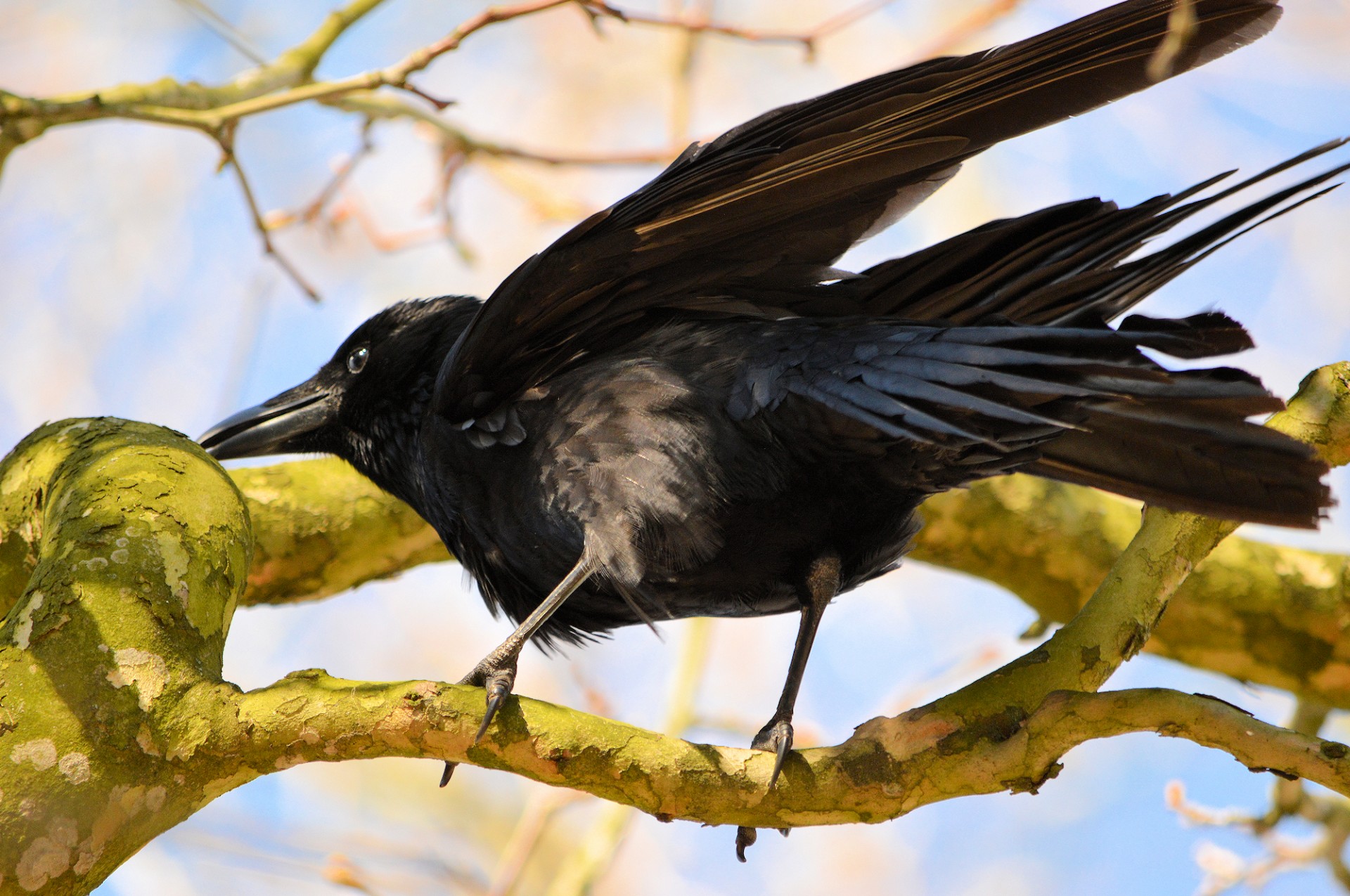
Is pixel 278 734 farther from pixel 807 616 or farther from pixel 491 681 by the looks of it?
pixel 807 616

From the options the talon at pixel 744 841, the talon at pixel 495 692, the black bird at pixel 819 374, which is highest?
the black bird at pixel 819 374

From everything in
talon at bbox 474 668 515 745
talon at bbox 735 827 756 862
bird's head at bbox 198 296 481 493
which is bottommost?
talon at bbox 735 827 756 862

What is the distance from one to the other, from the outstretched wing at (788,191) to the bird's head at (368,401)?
1.51 ft

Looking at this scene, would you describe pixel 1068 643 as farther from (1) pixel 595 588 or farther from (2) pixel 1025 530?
(2) pixel 1025 530

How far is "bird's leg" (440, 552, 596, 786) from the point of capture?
6.69 feet

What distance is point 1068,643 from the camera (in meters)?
2.37

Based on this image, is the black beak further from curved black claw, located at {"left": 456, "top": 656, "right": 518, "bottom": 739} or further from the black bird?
curved black claw, located at {"left": 456, "top": 656, "right": 518, "bottom": 739}

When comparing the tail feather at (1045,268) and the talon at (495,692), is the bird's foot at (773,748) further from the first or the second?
the tail feather at (1045,268)

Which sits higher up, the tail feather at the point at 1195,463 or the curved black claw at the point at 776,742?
the tail feather at the point at 1195,463

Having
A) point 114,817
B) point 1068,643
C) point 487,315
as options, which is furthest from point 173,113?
point 1068,643

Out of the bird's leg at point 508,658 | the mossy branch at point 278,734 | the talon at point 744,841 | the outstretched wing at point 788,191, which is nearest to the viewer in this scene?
the mossy branch at point 278,734

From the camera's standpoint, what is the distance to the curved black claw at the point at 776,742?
2049 millimetres

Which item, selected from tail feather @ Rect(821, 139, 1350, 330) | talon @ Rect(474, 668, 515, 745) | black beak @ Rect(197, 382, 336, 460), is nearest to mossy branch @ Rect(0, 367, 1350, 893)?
talon @ Rect(474, 668, 515, 745)

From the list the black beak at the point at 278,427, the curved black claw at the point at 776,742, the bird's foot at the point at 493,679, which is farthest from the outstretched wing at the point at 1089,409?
the black beak at the point at 278,427
